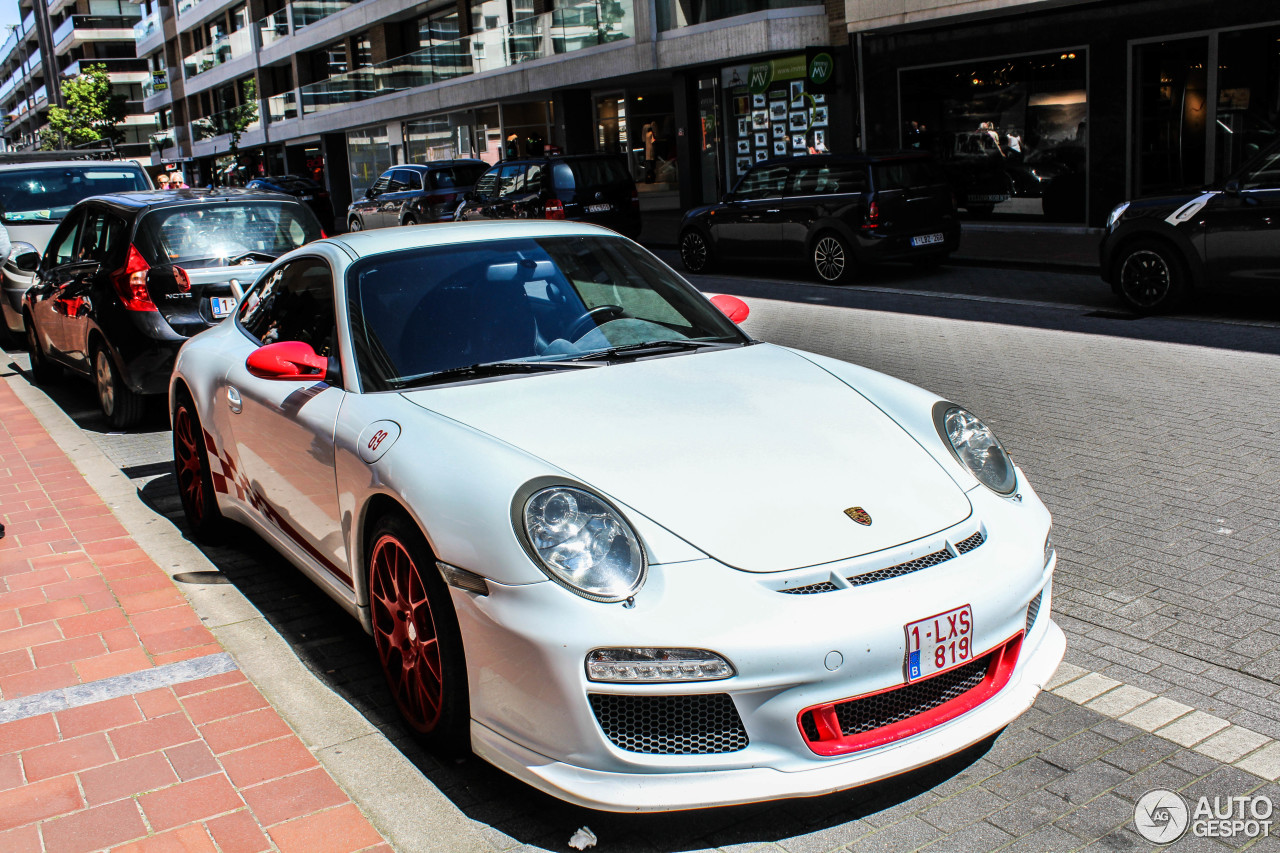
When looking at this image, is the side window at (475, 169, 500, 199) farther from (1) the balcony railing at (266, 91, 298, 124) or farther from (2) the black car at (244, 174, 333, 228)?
(1) the balcony railing at (266, 91, 298, 124)

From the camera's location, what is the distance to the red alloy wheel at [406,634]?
317 centimetres

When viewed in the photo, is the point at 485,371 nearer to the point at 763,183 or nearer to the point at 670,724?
the point at 670,724

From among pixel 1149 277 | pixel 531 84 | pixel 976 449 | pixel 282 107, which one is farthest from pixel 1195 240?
pixel 282 107

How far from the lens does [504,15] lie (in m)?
33.4

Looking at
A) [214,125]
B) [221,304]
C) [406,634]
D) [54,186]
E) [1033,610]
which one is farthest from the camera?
[214,125]

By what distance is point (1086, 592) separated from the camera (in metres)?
4.32

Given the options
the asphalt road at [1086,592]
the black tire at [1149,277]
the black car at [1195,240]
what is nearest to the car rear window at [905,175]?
the black car at [1195,240]

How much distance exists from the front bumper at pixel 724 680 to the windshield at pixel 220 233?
19.9ft

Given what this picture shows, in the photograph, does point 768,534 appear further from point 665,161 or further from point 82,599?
point 665,161

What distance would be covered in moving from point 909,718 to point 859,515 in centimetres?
52

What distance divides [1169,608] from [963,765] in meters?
1.45

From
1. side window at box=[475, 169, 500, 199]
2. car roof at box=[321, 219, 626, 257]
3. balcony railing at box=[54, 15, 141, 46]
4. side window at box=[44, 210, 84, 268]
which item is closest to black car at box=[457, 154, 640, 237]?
side window at box=[475, 169, 500, 199]

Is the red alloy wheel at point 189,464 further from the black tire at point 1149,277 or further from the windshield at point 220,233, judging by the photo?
the black tire at point 1149,277

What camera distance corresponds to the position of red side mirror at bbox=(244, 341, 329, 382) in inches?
152
